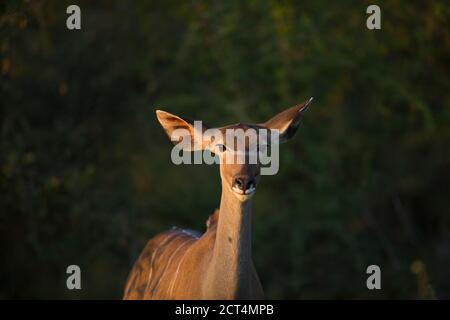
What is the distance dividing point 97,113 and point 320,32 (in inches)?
95.7

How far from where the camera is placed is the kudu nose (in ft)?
14.7

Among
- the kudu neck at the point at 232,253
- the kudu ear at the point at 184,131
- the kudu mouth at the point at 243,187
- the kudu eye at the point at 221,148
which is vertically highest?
the kudu ear at the point at 184,131

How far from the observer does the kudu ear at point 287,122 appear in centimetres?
493

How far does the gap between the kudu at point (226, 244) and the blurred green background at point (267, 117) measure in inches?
115

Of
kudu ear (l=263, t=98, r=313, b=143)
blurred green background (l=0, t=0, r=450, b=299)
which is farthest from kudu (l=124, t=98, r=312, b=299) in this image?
blurred green background (l=0, t=0, r=450, b=299)

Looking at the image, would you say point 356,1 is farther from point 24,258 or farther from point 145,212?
point 24,258

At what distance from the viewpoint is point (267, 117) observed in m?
9.09

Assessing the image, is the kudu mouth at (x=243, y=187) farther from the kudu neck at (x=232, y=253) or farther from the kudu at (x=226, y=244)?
the kudu neck at (x=232, y=253)

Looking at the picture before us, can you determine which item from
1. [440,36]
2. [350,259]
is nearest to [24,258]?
[350,259]

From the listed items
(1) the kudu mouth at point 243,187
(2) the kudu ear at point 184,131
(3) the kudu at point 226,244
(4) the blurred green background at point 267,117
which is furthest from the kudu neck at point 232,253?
(4) the blurred green background at point 267,117

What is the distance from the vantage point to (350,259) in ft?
29.6

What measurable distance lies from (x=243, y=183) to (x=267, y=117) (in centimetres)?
466

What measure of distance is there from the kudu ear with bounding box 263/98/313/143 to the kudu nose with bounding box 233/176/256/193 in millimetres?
539

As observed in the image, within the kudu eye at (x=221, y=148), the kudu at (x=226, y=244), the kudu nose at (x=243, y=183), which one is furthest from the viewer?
the kudu eye at (x=221, y=148)
